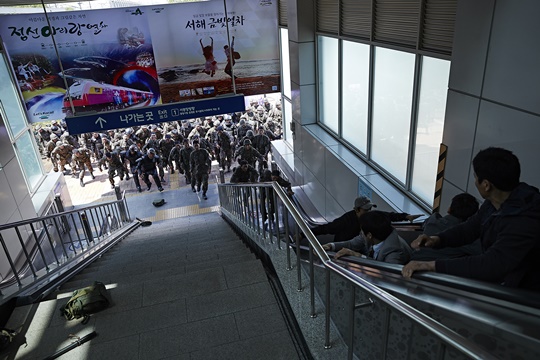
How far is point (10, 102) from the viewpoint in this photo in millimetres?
9273

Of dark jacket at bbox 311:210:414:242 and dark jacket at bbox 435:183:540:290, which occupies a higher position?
dark jacket at bbox 435:183:540:290

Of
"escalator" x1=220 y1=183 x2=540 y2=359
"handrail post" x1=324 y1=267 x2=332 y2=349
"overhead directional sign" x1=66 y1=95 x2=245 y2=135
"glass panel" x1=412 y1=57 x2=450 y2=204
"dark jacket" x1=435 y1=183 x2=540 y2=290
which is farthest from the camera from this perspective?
"overhead directional sign" x1=66 y1=95 x2=245 y2=135

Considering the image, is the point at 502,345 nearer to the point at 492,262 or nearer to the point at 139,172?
the point at 492,262

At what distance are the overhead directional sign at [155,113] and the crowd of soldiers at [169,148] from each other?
2407mm

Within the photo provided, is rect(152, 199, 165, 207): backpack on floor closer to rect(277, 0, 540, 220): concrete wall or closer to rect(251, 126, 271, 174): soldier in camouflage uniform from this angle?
rect(251, 126, 271, 174): soldier in camouflage uniform

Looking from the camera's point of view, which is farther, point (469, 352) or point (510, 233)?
point (510, 233)

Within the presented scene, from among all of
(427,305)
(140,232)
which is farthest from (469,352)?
(140,232)

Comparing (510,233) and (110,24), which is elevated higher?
(110,24)

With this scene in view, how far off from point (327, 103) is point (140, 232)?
468cm

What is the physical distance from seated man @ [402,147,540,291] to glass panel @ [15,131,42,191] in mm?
9774

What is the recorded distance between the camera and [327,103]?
313 inches

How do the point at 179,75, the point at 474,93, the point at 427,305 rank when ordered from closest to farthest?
1. the point at 427,305
2. the point at 474,93
3. the point at 179,75

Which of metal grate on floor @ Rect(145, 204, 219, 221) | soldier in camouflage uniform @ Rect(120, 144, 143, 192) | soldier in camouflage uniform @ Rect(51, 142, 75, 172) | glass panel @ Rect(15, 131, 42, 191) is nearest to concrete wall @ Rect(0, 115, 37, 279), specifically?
glass panel @ Rect(15, 131, 42, 191)

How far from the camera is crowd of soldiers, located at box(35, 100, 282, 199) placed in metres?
10.7
